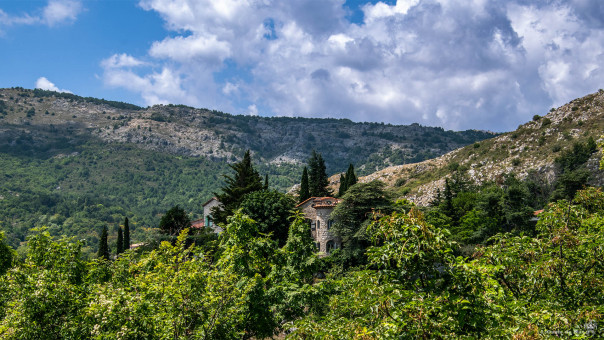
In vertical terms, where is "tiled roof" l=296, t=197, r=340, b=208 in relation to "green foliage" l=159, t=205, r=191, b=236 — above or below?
above

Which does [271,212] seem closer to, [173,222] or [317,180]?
[173,222]

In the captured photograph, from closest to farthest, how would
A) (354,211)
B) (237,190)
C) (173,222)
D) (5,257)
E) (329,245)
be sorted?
(5,257), (354,211), (329,245), (237,190), (173,222)

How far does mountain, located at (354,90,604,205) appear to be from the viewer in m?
81.1

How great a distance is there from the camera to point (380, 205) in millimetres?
43125

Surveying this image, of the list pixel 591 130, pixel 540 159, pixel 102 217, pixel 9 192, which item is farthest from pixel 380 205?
pixel 9 192

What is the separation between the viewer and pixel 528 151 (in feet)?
292

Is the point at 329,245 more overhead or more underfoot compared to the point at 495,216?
more underfoot

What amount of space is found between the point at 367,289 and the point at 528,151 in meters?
97.0

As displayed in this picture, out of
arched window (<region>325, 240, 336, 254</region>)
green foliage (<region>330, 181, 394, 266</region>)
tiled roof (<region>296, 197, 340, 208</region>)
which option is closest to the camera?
green foliage (<region>330, 181, 394, 266</region>)

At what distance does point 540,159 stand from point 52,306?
93936 mm

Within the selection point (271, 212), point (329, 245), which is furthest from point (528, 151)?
point (271, 212)

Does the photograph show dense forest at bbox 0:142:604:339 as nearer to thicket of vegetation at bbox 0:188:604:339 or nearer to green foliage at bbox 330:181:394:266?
thicket of vegetation at bbox 0:188:604:339

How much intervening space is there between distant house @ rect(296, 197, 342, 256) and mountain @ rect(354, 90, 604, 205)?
3991 centimetres

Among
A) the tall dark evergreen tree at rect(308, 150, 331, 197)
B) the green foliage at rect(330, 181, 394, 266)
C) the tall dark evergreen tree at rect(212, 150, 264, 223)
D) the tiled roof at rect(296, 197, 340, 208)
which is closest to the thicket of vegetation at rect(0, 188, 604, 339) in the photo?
the green foliage at rect(330, 181, 394, 266)
